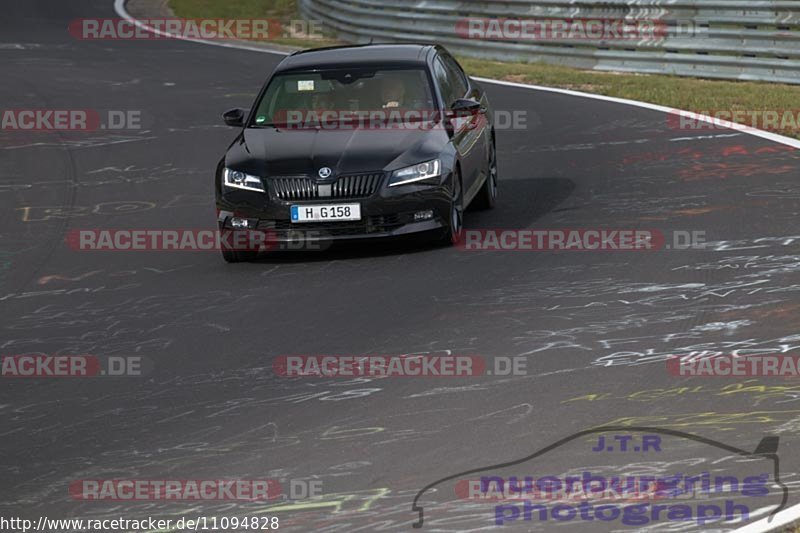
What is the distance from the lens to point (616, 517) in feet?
19.6

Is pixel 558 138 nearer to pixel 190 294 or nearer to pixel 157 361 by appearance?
pixel 190 294

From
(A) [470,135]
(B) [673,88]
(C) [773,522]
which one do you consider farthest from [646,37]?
(C) [773,522]

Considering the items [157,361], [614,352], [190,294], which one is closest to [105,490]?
[157,361]

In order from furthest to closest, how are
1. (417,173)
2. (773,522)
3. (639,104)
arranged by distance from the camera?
1. (639,104)
2. (417,173)
3. (773,522)

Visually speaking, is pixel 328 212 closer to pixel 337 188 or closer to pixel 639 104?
pixel 337 188

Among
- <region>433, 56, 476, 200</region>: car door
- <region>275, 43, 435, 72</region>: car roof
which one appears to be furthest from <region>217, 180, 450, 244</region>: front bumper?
<region>275, 43, 435, 72</region>: car roof

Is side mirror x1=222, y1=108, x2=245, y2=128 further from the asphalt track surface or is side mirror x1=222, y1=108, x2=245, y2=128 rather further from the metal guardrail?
the metal guardrail

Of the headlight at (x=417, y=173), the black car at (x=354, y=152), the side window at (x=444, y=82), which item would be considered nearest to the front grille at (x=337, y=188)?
the black car at (x=354, y=152)

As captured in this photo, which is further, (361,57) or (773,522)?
(361,57)

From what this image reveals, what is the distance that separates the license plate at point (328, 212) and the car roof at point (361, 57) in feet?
6.04

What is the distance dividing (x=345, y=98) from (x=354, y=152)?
3.08ft

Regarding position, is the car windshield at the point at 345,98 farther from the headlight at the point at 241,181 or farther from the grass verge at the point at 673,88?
the grass verge at the point at 673,88

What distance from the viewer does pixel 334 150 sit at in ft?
39.4

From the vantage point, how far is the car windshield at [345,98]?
501 inches
